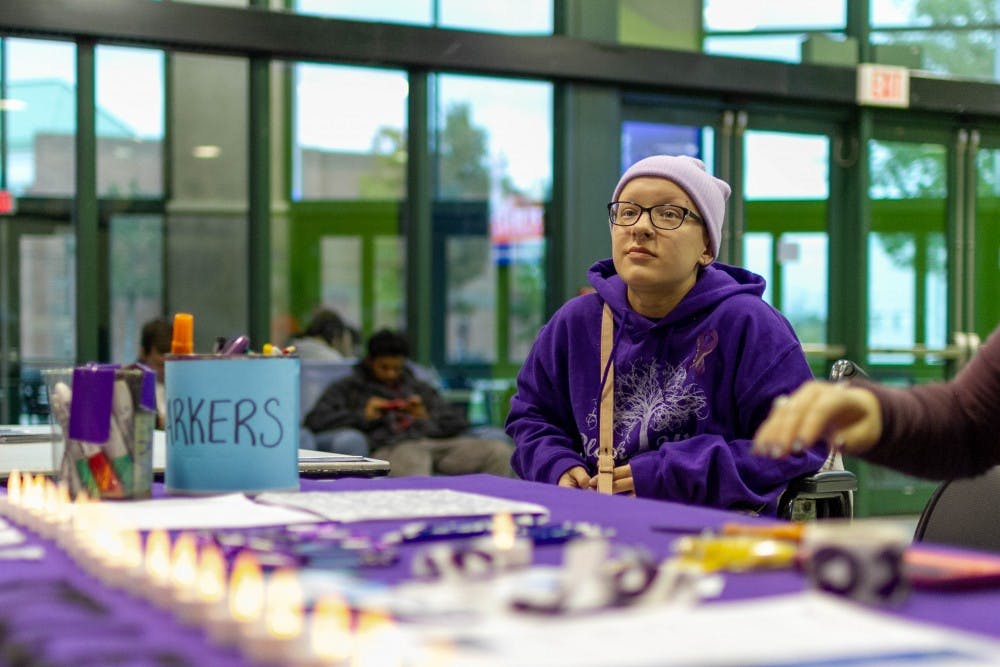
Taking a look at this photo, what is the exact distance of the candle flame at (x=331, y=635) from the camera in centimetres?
75

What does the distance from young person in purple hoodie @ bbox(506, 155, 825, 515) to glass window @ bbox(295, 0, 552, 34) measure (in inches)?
167

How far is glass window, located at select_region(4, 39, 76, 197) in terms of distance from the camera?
19.7ft

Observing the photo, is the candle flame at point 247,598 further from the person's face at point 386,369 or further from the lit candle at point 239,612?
the person's face at point 386,369

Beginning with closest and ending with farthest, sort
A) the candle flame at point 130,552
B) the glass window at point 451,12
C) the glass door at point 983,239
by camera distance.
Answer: the candle flame at point 130,552 → the glass window at point 451,12 → the glass door at point 983,239

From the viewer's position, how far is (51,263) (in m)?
6.12

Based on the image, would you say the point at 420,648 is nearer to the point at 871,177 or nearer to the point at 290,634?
the point at 290,634

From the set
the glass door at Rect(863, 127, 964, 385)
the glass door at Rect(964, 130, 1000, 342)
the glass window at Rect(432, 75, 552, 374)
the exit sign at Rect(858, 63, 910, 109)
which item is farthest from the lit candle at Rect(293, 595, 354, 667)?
the glass door at Rect(964, 130, 1000, 342)

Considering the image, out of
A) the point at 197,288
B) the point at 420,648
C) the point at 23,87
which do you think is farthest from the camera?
the point at 197,288

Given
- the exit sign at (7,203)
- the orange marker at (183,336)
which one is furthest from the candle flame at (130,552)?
the exit sign at (7,203)

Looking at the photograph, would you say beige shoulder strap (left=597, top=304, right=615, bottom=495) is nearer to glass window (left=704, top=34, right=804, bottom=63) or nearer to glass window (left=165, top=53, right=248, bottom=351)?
glass window (left=165, top=53, right=248, bottom=351)

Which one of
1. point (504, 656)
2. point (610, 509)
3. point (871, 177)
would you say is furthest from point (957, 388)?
point (871, 177)

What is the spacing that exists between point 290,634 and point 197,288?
5816 mm

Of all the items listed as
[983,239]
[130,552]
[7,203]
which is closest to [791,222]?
[983,239]

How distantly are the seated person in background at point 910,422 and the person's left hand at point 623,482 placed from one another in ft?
2.35
